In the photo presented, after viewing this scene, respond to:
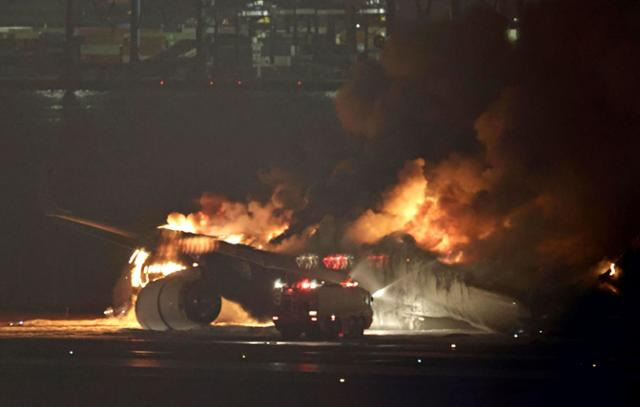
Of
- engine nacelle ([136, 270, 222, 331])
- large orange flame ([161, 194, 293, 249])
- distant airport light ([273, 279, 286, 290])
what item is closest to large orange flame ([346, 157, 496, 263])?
distant airport light ([273, 279, 286, 290])

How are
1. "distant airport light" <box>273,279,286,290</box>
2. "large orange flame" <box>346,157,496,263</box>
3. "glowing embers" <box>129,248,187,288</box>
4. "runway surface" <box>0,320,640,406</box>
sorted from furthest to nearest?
"glowing embers" <box>129,248,187,288</box>, "large orange flame" <box>346,157,496,263</box>, "distant airport light" <box>273,279,286,290</box>, "runway surface" <box>0,320,640,406</box>

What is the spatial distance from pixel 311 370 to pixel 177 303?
15.5 metres

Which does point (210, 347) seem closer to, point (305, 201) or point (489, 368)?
point (489, 368)

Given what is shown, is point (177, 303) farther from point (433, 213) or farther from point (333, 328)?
point (433, 213)

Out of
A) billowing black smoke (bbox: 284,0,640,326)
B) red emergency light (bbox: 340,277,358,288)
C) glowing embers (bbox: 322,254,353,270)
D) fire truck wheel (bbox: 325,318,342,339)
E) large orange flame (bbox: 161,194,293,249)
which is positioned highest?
billowing black smoke (bbox: 284,0,640,326)

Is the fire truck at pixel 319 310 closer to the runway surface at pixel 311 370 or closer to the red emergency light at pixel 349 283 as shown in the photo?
the red emergency light at pixel 349 283

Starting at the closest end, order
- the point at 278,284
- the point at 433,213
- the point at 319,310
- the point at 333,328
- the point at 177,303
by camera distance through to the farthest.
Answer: the point at 319,310 < the point at 333,328 < the point at 278,284 < the point at 177,303 < the point at 433,213

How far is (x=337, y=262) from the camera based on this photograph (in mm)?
44812

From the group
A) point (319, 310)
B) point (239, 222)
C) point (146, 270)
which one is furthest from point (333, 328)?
point (239, 222)

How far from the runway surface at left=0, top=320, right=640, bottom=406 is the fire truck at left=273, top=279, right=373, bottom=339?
79 centimetres

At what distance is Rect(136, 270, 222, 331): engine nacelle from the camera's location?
45.3 m

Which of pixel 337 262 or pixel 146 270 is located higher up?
pixel 337 262

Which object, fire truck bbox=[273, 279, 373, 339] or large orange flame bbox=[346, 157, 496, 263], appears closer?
fire truck bbox=[273, 279, 373, 339]

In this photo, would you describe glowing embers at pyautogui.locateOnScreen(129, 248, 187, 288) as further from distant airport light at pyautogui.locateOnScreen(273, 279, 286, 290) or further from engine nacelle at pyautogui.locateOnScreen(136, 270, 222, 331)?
distant airport light at pyautogui.locateOnScreen(273, 279, 286, 290)
